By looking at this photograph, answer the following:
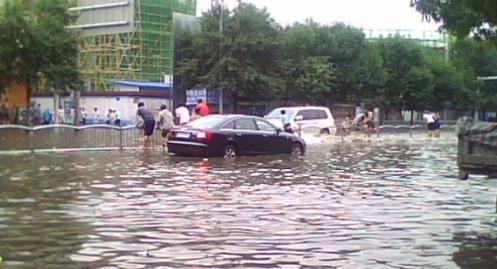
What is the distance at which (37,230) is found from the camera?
1002cm

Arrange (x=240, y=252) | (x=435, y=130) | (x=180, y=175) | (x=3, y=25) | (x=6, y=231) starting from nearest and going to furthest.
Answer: (x=240, y=252) → (x=6, y=231) → (x=180, y=175) → (x=3, y=25) → (x=435, y=130)

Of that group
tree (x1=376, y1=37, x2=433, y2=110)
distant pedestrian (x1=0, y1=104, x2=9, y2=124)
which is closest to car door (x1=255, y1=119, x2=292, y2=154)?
distant pedestrian (x1=0, y1=104, x2=9, y2=124)

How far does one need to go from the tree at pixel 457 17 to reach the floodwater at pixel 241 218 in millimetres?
2837

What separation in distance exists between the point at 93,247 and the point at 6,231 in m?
1.61

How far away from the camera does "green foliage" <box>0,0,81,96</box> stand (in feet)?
141

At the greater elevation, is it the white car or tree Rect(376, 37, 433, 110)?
tree Rect(376, 37, 433, 110)

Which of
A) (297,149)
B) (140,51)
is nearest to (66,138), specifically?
(297,149)

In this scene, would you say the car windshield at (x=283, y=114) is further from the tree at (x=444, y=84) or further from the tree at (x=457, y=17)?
the tree at (x=444, y=84)

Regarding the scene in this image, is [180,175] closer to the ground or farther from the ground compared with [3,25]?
closer to the ground

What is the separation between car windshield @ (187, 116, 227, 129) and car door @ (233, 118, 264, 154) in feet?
1.73

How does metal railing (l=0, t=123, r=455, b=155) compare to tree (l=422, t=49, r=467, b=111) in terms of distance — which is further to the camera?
tree (l=422, t=49, r=467, b=111)

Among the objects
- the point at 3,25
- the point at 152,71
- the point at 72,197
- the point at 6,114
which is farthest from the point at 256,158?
the point at 152,71

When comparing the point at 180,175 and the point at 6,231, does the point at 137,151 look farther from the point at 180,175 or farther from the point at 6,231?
the point at 6,231

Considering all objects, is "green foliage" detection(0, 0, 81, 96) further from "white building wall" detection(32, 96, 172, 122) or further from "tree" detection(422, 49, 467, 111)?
"tree" detection(422, 49, 467, 111)
